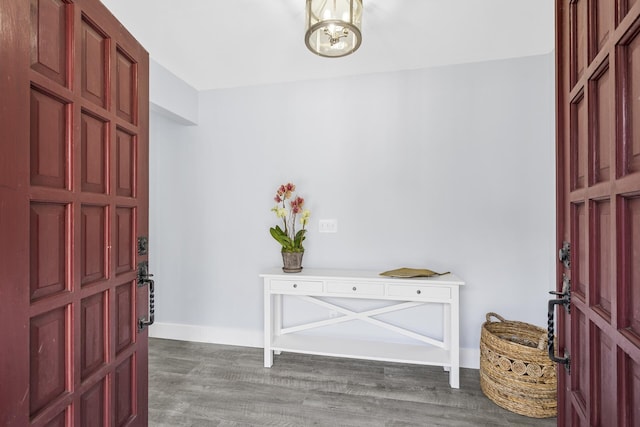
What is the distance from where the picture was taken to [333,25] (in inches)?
61.6

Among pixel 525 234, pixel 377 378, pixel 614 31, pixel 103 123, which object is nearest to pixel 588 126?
pixel 614 31

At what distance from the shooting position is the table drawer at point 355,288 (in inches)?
91.1

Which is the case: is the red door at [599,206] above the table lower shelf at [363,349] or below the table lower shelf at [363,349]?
above

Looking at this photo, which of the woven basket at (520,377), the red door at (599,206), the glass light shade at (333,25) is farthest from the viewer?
the woven basket at (520,377)

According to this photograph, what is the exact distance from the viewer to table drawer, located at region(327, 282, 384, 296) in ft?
7.59

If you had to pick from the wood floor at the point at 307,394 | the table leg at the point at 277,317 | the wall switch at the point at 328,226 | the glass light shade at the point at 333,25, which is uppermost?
the glass light shade at the point at 333,25

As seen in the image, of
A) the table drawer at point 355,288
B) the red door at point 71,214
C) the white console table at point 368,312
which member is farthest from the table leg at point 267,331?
the red door at point 71,214

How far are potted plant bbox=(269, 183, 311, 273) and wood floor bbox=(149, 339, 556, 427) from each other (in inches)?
32.1

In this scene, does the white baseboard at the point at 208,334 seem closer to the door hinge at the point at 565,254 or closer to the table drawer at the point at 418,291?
the table drawer at the point at 418,291

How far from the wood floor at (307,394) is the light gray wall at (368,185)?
413 mm

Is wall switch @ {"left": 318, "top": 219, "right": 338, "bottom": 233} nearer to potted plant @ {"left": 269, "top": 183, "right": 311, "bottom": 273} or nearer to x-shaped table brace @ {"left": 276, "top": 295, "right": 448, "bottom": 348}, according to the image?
potted plant @ {"left": 269, "top": 183, "right": 311, "bottom": 273}

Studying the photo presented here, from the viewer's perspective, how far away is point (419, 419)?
1.84 m

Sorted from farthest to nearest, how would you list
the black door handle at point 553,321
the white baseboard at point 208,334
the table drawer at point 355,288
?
the white baseboard at point 208,334, the table drawer at point 355,288, the black door handle at point 553,321

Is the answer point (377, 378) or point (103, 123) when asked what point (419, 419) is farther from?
point (103, 123)
